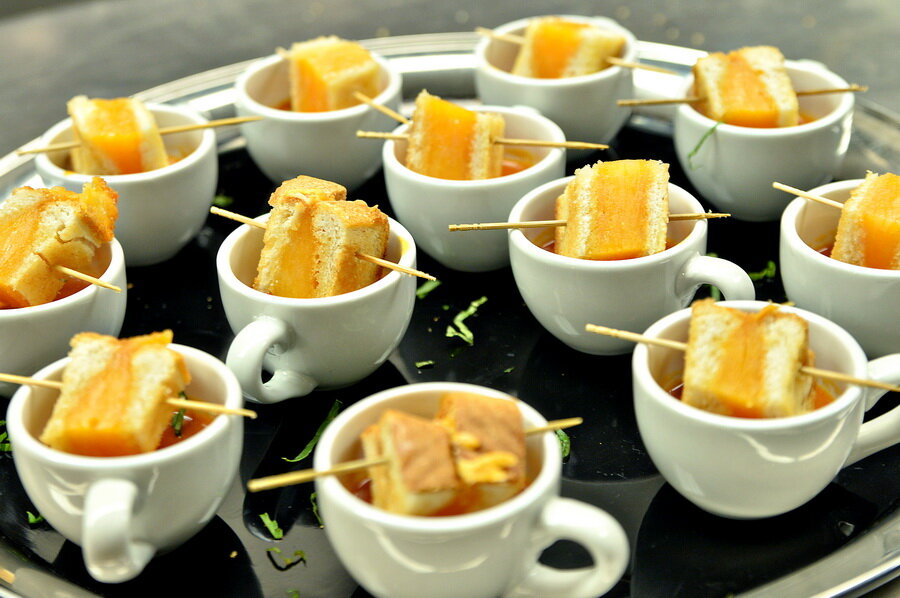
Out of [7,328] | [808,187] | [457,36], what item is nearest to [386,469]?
[7,328]

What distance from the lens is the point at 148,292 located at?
8.39 ft

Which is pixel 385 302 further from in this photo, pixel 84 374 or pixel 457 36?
pixel 457 36

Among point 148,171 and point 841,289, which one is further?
point 148,171

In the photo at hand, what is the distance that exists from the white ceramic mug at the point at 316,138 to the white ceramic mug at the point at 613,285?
2.50 feet

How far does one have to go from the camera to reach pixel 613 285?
2.12 m

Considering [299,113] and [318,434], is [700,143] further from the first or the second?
[318,434]

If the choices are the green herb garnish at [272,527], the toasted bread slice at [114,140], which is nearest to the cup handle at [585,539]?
the green herb garnish at [272,527]

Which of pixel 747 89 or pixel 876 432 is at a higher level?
pixel 747 89

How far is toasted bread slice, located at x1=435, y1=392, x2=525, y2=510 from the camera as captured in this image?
156 cm

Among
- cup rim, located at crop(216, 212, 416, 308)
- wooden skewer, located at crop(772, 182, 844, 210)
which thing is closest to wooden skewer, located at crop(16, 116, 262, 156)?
cup rim, located at crop(216, 212, 416, 308)

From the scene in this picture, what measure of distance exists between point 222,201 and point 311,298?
3.02 ft

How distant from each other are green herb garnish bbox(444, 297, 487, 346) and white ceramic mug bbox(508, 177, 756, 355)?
0.54 ft

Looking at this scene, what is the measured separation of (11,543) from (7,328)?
0.43 metres

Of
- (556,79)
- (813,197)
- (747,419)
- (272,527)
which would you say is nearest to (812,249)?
(813,197)
